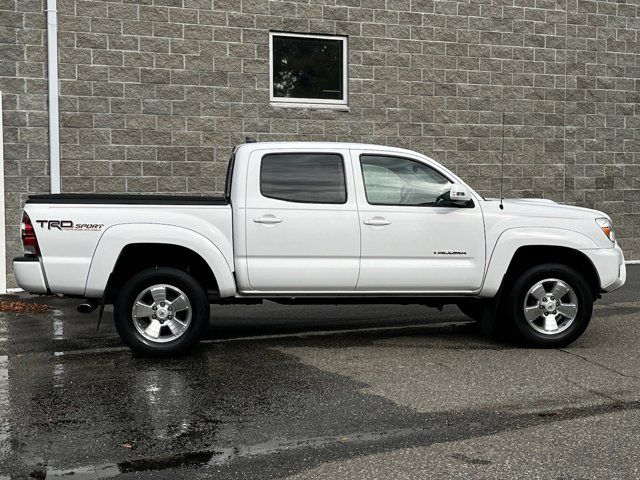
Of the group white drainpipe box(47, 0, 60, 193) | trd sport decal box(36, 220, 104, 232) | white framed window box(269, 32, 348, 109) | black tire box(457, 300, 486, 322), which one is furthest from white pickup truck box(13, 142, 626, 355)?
white framed window box(269, 32, 348, 109)

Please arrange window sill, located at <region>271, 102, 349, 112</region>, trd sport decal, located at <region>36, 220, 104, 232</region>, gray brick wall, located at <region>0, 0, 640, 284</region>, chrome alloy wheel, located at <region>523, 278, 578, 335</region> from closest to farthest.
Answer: trd sport decal, located at <region>36, 220, 104, 232</region> → chrome alloy wheel, located at <region>523, 278, 578, 335</region> → gray brick wall, located at <region>0, 0, 640, 284</region> → window sill, located at <region>271, 102, 349, 112</region>

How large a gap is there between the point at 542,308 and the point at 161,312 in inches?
142

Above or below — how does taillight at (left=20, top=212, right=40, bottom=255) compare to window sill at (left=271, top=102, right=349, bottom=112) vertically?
below

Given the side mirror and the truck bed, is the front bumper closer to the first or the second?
the side mirror

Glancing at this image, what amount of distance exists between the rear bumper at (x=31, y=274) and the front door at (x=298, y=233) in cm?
181

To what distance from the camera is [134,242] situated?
24.1 ft

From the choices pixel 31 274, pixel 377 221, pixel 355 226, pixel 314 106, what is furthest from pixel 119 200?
pixel 314 106

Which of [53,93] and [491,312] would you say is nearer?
[491,312]

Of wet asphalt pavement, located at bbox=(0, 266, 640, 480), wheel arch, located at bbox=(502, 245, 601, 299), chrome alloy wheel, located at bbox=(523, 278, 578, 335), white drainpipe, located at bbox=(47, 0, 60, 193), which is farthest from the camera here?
white drainpipe, located at bbox=(47, 0, 60, 193)

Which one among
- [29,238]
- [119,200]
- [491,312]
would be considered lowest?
[491,312]

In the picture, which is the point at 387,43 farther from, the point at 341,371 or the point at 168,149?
the point at 341,371

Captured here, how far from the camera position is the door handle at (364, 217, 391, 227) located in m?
7.72

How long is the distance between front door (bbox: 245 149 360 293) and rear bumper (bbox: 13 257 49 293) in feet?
5.94

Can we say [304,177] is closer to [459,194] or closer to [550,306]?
[459,194]
